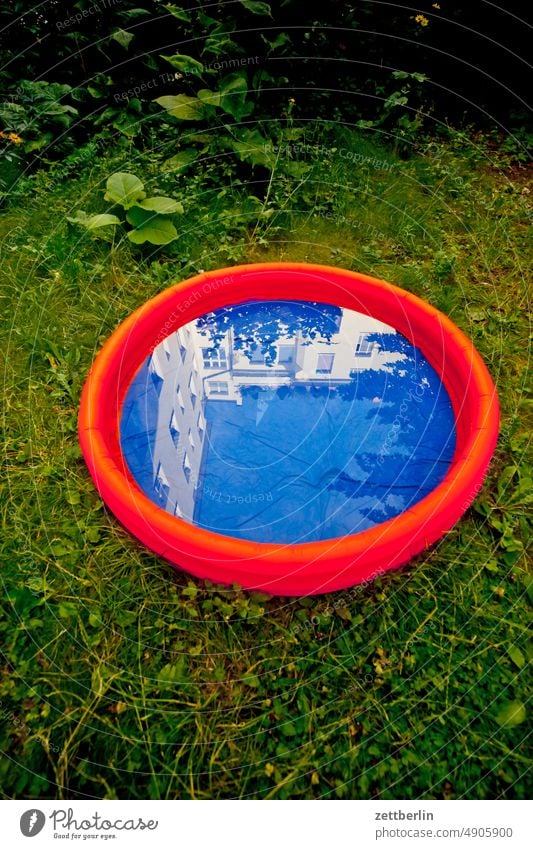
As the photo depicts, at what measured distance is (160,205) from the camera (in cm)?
341

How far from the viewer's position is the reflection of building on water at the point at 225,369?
8.60 feet

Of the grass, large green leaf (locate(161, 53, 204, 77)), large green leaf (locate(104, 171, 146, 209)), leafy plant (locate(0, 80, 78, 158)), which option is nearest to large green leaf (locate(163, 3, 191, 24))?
large green leaf (locate(161, 53, 204, 77))

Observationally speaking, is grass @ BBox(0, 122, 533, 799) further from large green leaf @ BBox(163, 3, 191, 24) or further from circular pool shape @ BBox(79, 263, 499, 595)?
large green leaf @ BBox(163, 3, 191, 24)

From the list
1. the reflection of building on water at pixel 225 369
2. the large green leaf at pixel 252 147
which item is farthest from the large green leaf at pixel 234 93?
the reflection of building on water at pixel 225 369

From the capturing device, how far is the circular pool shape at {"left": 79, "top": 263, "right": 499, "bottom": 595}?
6.47ft

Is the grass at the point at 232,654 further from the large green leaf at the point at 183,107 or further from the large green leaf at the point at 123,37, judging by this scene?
the large green leaf at the point at 123,37

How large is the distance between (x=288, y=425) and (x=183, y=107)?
2743 millimetres


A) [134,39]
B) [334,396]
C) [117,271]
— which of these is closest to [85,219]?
[117,271]

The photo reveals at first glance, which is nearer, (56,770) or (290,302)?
(56,770)

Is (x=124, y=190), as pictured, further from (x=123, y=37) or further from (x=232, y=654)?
(x=232, y=654)

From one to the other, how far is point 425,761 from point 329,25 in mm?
5321

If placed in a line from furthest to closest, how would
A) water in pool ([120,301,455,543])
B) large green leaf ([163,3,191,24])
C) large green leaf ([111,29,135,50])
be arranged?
1. large green leaf ([111,29,135,50])
2. large green leaf ([163,3,191,24])
3. water in pool ([120,301,455,543])

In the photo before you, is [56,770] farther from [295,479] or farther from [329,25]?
[329,25]

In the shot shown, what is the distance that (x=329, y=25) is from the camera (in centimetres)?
421
